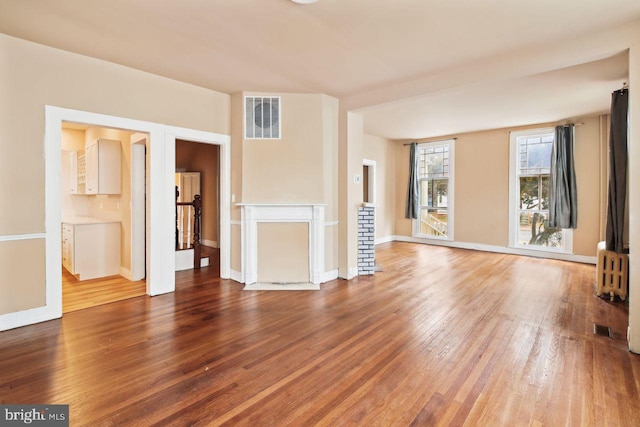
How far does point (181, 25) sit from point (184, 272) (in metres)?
3.73

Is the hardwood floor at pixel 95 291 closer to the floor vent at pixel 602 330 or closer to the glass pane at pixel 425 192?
the floor vent at pixel 602 330

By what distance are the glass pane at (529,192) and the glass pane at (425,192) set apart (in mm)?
2047

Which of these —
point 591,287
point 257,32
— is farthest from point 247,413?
point 591,287

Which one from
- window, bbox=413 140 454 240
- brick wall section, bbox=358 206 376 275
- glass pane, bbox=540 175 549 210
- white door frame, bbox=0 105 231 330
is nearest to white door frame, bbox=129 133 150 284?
white door frame, bbox=0 105 231 330

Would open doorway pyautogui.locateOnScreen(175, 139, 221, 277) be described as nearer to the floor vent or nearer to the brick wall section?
the brick wall section

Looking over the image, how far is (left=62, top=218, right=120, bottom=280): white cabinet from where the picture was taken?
4531 mm

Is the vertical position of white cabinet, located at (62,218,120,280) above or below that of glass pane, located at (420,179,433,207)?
below

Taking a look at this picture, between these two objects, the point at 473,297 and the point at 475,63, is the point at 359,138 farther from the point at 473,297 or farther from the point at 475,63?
the point at 473,297

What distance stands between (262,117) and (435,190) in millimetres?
5312

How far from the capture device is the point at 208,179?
7418 mm

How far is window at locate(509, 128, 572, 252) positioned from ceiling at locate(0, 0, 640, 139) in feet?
7.17

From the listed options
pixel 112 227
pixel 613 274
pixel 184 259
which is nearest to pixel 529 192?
pixel 613 274

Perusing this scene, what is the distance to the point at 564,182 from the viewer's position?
5945 millimetres

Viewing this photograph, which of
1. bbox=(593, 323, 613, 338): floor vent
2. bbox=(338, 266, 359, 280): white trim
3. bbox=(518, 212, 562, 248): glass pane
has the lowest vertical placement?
bbox=(593, 323, 613, 338): floor vent
